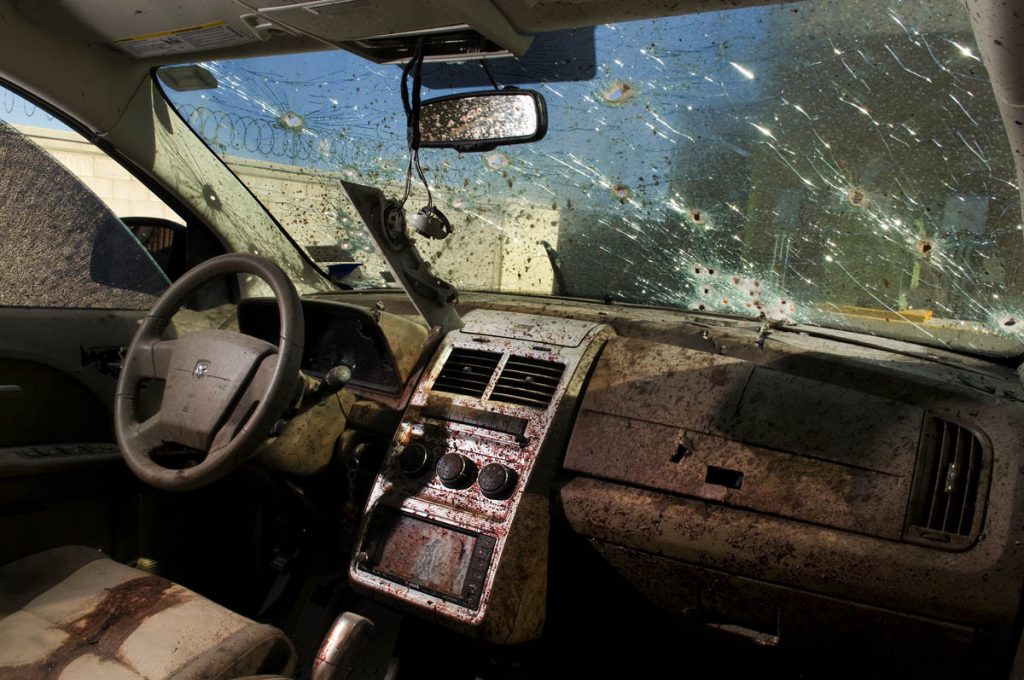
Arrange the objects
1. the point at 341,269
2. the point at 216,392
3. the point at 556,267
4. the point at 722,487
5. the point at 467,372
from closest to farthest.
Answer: the point at 722,487 < the point at 216,392 < the point at 467,372 < the point at 556,267 < the point at 341,269

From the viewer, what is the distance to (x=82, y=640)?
166cm

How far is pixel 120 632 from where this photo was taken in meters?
1.67

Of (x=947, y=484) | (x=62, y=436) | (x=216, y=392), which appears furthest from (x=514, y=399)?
(x=62, y=436)

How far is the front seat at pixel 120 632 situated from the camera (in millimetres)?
1562

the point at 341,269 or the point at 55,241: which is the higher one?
the point at 341,269

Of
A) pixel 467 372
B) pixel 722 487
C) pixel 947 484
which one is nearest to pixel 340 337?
pixel 467 372

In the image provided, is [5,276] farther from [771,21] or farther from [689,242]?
[771,21]

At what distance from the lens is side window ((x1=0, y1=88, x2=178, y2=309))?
2.46 metres

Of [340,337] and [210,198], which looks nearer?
Answer: [340,337]

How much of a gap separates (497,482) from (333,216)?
6.48ft

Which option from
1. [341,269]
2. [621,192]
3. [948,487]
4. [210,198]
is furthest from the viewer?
[341,269]

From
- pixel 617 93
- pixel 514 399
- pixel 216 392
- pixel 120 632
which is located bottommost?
pixel 120 632

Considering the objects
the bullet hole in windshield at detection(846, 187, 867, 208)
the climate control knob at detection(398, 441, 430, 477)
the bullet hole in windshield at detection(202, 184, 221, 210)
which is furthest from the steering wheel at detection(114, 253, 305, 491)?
the bullet hole in windshield at detection(846, 187, 867, 208)

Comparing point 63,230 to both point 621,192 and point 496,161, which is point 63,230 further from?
point 621,192
